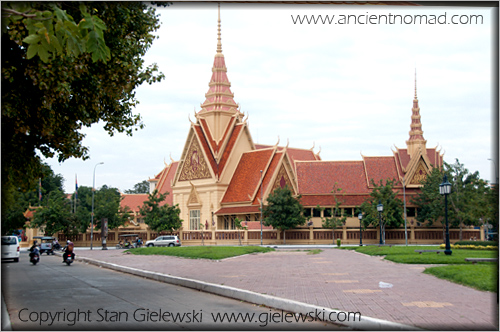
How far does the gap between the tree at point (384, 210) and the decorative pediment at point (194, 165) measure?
19645mm

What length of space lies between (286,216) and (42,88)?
38510mm

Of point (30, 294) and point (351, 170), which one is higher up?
point (351, 170)

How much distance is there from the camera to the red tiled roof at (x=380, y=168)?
2281 inches

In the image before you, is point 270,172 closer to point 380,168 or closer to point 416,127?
point 380,168

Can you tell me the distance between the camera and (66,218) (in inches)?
2149

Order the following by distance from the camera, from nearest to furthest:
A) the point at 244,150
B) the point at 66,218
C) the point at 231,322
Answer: the point at 231,322 < the point at 66,218 < the point at 244,150

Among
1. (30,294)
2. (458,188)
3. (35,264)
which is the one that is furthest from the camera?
(458,188)

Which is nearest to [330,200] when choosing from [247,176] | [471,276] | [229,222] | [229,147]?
[247,176]

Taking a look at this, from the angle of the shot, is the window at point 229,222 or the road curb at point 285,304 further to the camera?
the window at point 229,222

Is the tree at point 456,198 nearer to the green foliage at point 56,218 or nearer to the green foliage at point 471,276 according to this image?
the green foliage at point 471,276

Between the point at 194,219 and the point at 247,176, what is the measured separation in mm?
9050

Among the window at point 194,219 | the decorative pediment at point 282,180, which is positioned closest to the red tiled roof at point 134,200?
the window at point 194,219

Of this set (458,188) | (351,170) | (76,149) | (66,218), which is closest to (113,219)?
(66,218)

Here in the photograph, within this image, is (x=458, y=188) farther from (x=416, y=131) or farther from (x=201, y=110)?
(x=201, y=110)
